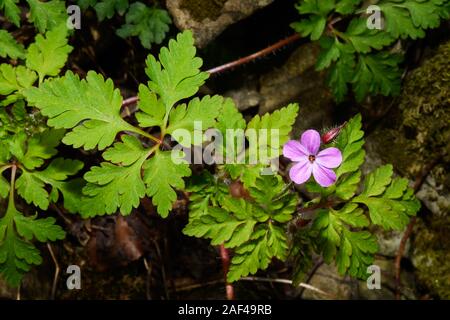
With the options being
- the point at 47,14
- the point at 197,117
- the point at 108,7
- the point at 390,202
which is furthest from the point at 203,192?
the point at 47,14

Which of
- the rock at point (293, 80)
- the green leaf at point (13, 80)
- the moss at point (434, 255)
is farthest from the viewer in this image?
the rock at point (293, 80)

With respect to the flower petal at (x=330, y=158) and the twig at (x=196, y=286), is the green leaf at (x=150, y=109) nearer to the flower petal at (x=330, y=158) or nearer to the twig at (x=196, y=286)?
the flower petal at (x=330, y=158)

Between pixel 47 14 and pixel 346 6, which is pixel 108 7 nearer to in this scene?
pixel 47 14

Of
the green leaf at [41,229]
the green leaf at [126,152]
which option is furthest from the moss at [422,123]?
the green leaf at [41,229]

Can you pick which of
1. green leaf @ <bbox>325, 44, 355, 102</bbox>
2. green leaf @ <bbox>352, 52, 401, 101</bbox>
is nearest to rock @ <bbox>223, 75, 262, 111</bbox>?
green leaf @ <bbox>325, 44, 355, 102</bbox>

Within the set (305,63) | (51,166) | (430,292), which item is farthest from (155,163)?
(430,292)

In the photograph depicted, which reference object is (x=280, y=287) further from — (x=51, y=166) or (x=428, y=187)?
(x=51, y=166)
